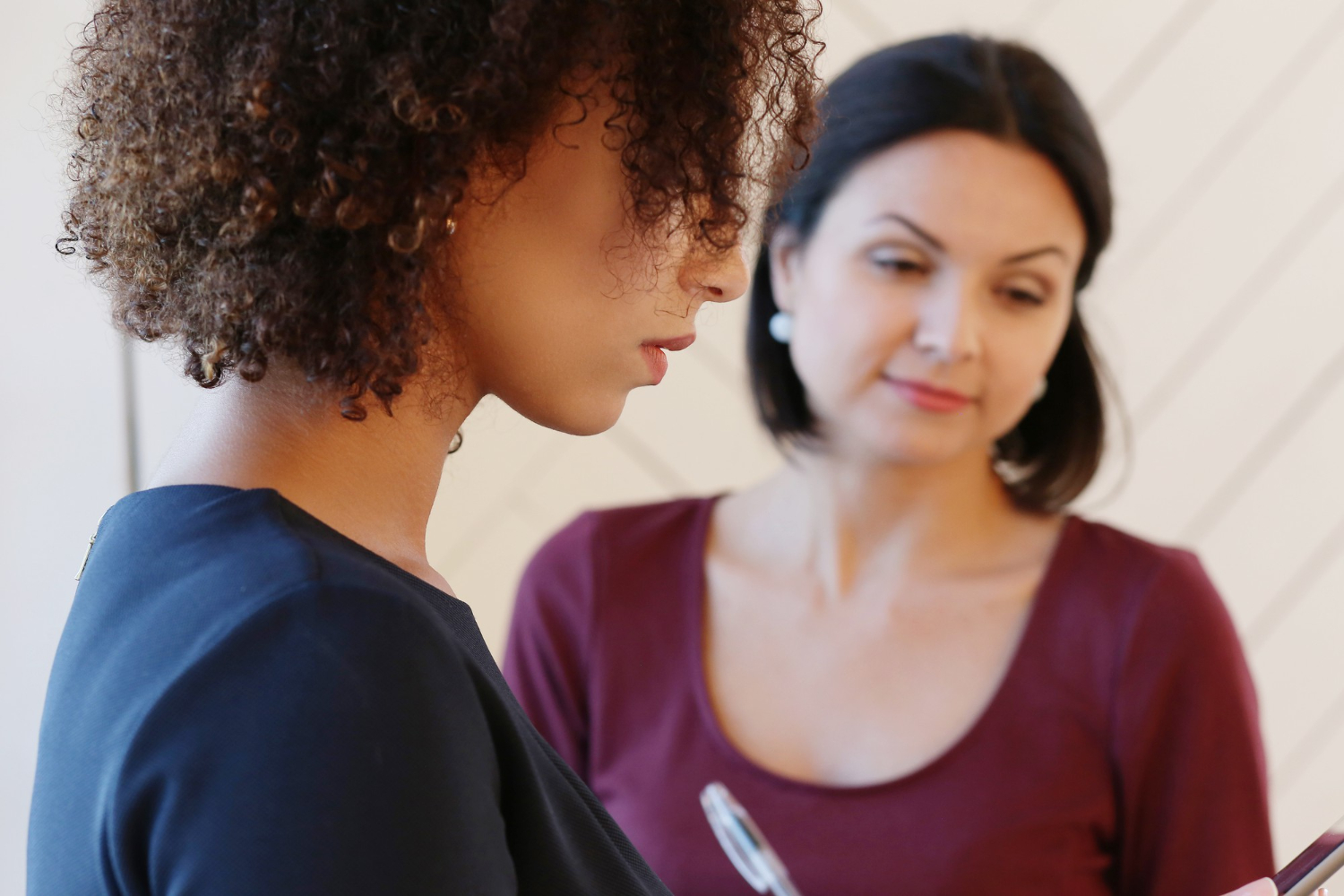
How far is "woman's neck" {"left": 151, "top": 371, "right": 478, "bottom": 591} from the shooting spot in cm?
40

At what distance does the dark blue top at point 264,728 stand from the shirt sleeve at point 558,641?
1.79 feet

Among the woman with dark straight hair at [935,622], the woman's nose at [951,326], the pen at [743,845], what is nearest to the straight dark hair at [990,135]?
the woman with dark straight hair at [935,622]

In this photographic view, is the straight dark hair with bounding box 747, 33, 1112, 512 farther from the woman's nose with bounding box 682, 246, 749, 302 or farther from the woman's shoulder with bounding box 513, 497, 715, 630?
the woman's nose with bounding box 682, 246, 749, 302

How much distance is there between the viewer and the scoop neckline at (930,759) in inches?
32.1

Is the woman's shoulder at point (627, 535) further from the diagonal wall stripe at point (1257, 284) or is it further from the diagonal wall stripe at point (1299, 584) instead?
the diagonal wall stripe at point (1299, 584)

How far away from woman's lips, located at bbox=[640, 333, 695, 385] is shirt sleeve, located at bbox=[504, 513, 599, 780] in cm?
50

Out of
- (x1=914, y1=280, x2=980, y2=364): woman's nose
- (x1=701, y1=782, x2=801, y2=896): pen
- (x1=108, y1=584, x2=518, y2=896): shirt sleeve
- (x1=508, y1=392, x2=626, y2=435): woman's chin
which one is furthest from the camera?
(x1=914, y1=280, x2=980, y2=364): woman's nose

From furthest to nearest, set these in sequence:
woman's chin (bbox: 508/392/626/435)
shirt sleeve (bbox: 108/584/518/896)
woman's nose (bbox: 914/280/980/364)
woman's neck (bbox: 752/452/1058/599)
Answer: woman's neck (bbox: 752/452/1058/599)
woman's nose (bbox: 914/280/980/364)
woman's chin (bbox: 508/392/626/435)
shirt sleeve (bbox: 108/584/518/896)

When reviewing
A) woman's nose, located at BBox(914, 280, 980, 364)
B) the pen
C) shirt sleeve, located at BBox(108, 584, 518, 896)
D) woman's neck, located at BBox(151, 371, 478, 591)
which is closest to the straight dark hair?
woman's nose, located at BBox(914, 280, 980, 364)

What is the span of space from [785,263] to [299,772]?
643 millimetres

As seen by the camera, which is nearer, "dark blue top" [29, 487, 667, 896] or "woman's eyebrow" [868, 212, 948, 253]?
"dark blue top" [29, 487, 667, 896]

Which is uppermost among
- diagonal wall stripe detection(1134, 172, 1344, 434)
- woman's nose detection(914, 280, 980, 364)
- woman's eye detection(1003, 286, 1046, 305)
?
diagonal wall stripe detection(1134, 172, 1344, 434)

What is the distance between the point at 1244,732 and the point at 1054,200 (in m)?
0.36

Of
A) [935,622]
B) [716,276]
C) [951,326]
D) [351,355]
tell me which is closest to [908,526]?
[935,622]
